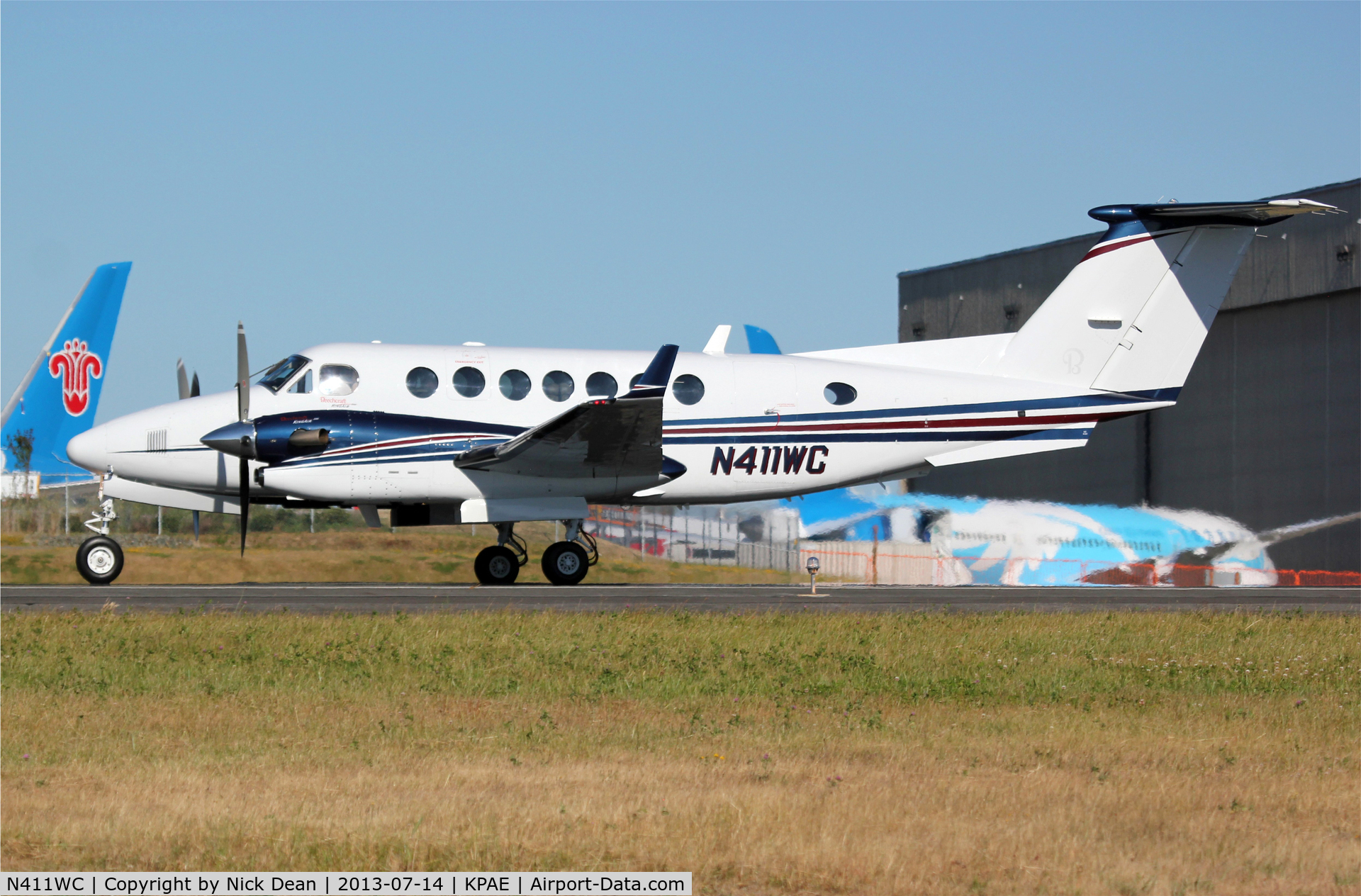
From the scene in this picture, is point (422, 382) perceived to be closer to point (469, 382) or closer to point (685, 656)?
point (469, 382)

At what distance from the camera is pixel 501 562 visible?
2228 centimetres

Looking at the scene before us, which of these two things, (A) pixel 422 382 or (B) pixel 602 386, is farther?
(B) pixel 602 386

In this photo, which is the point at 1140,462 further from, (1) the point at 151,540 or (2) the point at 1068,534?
(1) the point at 151,540

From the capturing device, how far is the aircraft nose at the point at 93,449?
67.5ft

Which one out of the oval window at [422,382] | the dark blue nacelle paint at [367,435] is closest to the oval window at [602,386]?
the dark blue nacelle paint at [367,435]

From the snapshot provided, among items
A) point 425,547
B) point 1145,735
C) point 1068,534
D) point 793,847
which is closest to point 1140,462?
point 1068,534

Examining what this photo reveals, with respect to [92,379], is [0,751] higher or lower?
lower

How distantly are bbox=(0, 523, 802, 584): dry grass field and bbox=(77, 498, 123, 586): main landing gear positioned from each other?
636 cm

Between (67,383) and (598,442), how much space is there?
17.1 metres

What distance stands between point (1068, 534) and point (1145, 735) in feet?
82.0

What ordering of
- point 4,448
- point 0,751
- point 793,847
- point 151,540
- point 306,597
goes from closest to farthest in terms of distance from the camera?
point 793,847 → point 0,751 → point 306,597 → point 4,448 → point 151,540

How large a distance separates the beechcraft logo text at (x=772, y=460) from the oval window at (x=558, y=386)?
2.72 metres

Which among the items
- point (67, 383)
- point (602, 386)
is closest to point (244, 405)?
point (602, 386)

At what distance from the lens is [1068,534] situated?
33.0 m
